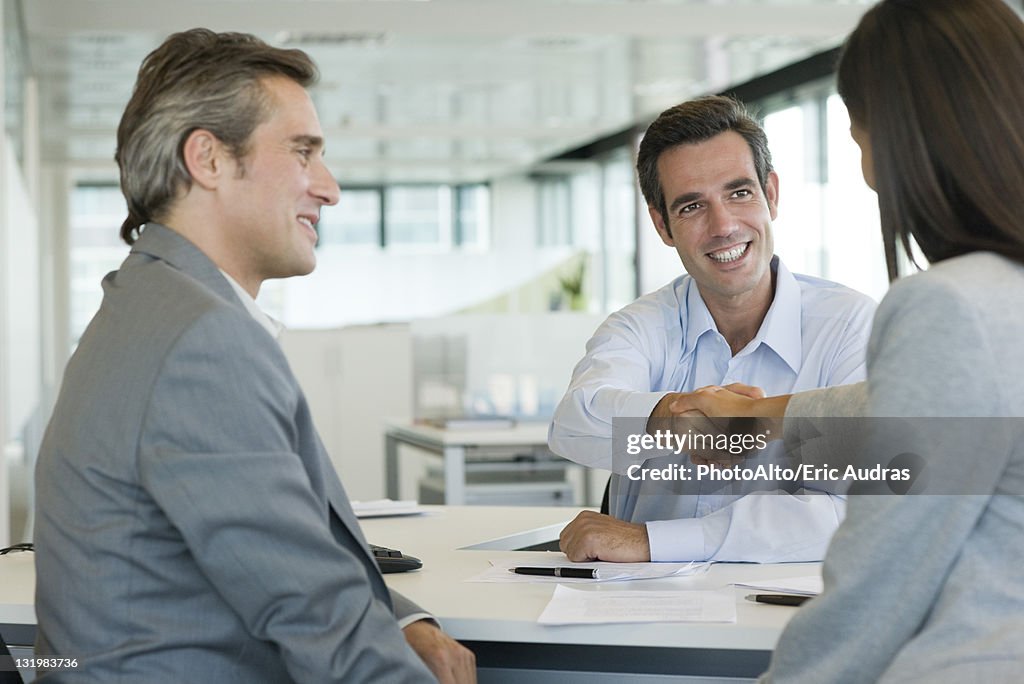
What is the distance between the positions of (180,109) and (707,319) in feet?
4.14

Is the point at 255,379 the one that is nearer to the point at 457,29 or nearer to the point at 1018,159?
the point at 1018,159

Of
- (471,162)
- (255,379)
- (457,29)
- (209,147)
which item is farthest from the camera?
(471,162)

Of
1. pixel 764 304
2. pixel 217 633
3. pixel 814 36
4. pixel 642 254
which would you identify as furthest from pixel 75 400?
pixel 642 254

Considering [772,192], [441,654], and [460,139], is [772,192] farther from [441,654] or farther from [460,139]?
[460,139]

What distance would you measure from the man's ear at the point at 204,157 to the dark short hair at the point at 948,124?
0.85 m

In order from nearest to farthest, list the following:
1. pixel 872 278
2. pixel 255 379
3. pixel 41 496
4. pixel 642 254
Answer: pixel 255 379 → pixel 41 496 → pixel 872 278 → pixel 642 254

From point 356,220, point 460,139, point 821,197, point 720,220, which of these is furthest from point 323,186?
point 356,220

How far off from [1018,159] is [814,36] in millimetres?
7303

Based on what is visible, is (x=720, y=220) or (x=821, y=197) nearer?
(x=720, y=220)

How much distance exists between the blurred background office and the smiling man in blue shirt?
172 centimetres

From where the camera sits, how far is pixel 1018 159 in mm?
1149

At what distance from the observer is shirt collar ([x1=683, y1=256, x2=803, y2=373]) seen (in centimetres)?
243

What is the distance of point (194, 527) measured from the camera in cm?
138

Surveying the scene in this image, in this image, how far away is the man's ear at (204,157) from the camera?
1.63m
